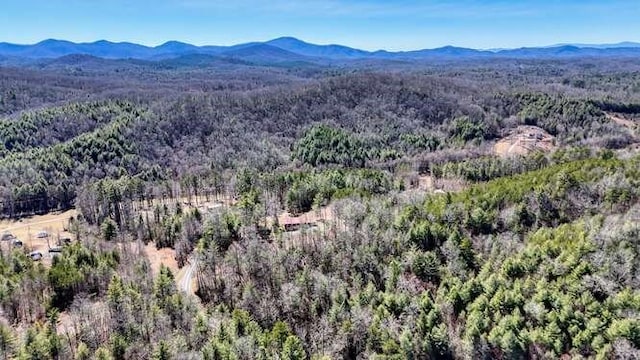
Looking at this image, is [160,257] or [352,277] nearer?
[352,277]

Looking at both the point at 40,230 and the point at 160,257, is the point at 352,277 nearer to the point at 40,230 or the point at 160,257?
the point at 160,257

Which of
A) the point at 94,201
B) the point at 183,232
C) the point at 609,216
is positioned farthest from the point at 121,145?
the point at 609,216

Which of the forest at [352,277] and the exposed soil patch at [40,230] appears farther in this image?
the exposed soil patch at [40,230]

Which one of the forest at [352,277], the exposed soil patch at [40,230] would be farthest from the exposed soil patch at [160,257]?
the exposed soil patch at [40,230]

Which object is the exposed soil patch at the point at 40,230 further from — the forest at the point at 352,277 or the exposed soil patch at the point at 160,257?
the exposed soil patch at the point at 160,257

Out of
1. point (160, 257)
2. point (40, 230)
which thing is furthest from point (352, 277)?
point (40, 230)

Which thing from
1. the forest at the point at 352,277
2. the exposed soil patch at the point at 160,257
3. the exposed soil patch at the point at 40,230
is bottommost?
the exposed soil patch at the point at 40,230

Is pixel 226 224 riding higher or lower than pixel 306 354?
higher

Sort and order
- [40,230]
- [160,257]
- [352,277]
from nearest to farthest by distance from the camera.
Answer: [352,277]
[160,257]
[40,230]

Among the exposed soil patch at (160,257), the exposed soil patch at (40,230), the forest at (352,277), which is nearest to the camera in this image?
the forest at (352,277)

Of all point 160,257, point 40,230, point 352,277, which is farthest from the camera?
point 40,230

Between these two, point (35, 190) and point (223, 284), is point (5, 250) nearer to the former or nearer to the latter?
point (35, 190)
